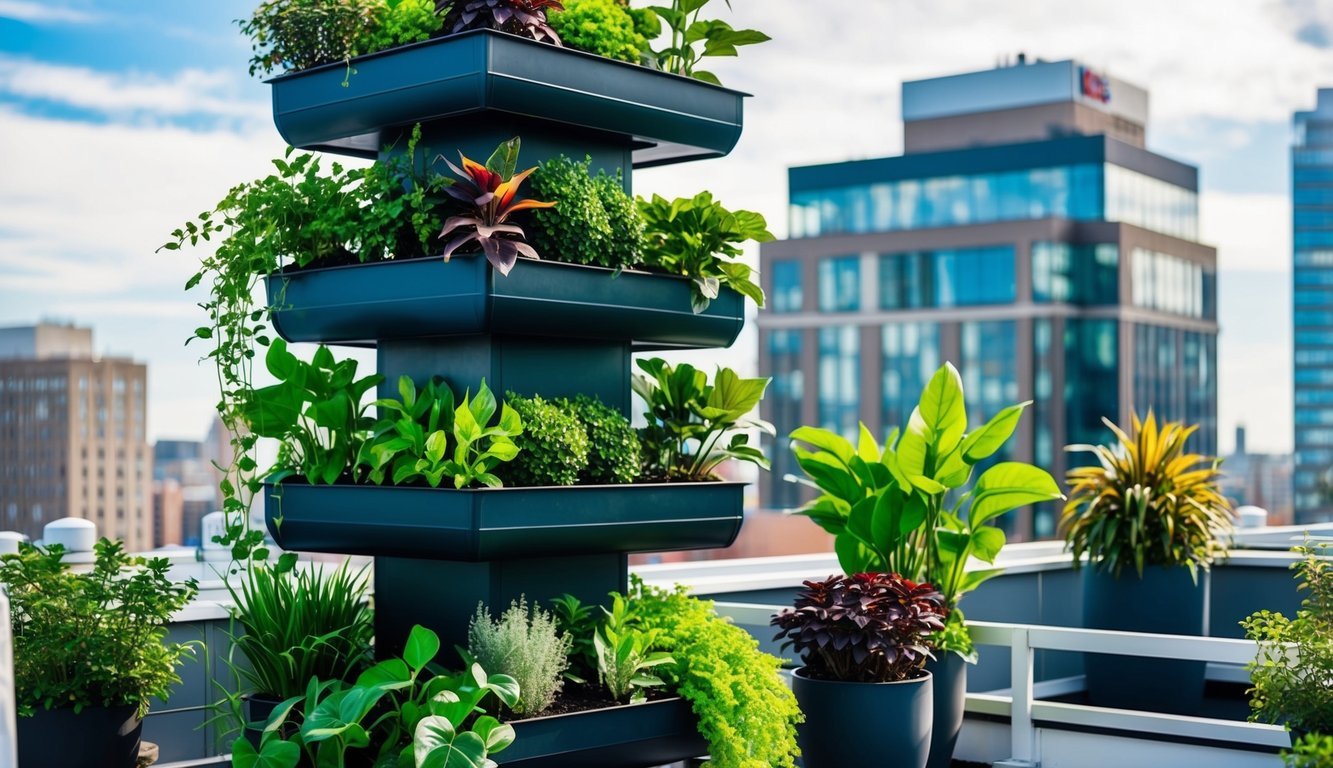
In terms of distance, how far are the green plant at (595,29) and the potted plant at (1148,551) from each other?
10.2 feet

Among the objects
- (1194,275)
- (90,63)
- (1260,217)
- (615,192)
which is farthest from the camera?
(1260,217)

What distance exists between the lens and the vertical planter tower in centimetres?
378

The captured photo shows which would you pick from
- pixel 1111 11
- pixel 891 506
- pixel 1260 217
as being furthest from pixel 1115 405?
pixel 891 506

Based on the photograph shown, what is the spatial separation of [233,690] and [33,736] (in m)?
0.78

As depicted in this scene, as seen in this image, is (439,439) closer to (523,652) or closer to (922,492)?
(523,652)

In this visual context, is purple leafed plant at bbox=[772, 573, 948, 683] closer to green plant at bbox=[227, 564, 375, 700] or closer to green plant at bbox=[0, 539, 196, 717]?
green plant at bbox=[227, 564, 375, 700]

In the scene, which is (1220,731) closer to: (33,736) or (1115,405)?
(33,736)

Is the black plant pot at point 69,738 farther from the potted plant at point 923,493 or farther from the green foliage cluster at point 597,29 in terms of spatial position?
the potted plant at point 923,493

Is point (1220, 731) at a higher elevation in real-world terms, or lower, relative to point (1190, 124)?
lower

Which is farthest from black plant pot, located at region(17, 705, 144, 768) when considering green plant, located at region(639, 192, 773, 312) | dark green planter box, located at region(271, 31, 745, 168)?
green plant, located at region(639, 192, 773, 312)

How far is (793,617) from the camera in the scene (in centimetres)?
470

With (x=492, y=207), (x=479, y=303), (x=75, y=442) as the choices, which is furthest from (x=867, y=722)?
(x=75, y=442)

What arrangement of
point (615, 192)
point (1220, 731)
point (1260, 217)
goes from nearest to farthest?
point (615, 192), point (1220, 731), point (1260, 217)

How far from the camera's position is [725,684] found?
13.4 ft
